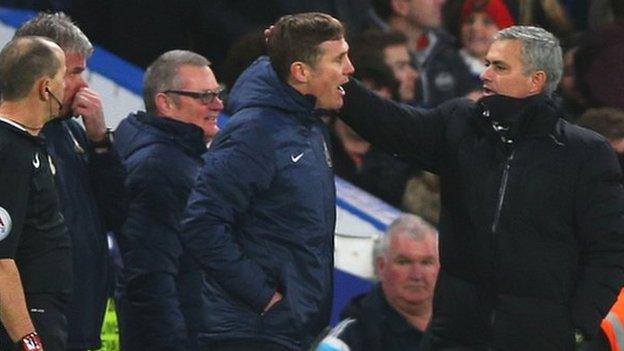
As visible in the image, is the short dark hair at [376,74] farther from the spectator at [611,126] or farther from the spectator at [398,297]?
the spectator at [398,297]

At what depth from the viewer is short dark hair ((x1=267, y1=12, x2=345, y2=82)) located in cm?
796

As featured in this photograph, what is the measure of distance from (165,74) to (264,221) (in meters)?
1.44

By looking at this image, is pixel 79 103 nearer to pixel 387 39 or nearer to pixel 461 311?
pixel 461 311

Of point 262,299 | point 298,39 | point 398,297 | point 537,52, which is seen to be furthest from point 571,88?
point 262,299

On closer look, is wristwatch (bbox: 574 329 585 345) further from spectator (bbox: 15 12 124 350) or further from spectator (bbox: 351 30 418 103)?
spectator (bbox: 351 30 418 103)

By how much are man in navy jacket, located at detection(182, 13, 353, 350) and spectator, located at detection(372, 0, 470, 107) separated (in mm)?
3649

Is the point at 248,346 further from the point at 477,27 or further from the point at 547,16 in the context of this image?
the point at 547,16

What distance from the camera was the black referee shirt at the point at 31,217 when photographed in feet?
24.1

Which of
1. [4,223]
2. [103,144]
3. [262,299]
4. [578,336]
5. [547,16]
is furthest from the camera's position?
[547,16]

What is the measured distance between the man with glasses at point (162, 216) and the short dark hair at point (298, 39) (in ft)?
2.97

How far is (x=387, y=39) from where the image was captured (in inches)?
444

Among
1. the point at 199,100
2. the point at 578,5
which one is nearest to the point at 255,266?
the point at 199,100

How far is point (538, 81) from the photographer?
826 centimetres

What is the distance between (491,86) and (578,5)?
4.47 m
